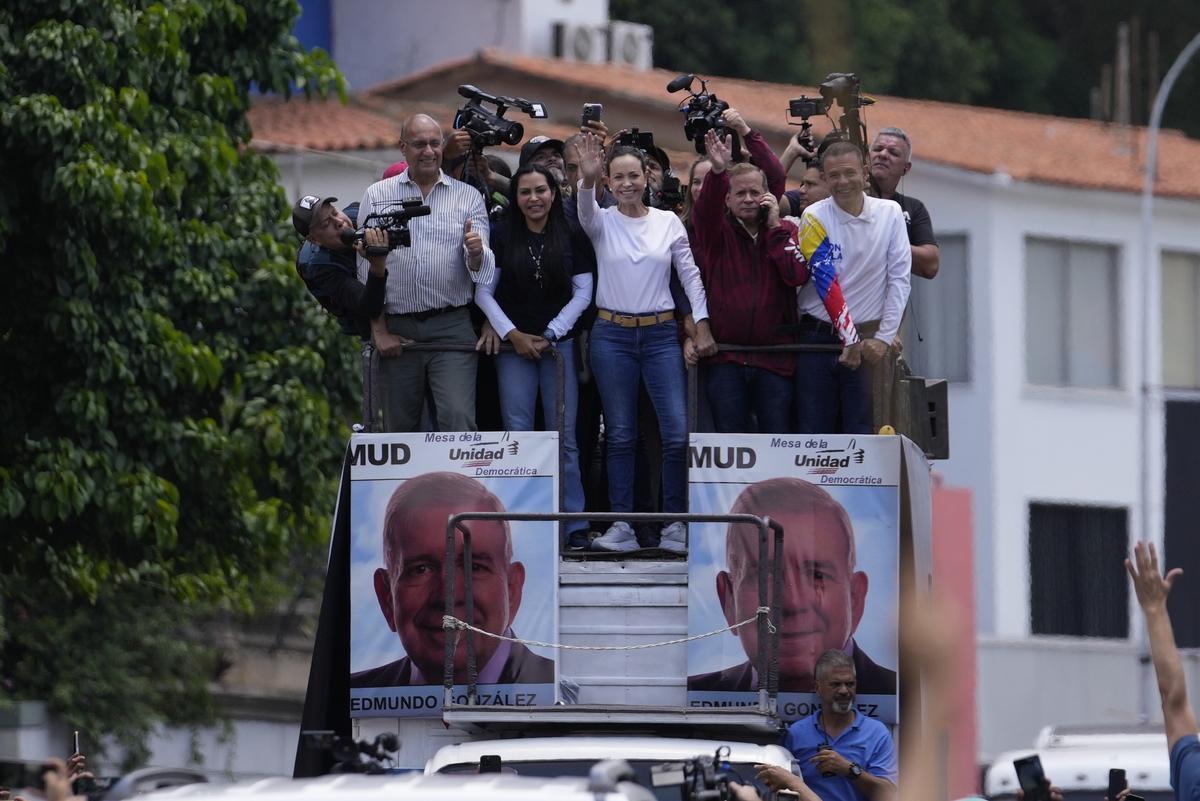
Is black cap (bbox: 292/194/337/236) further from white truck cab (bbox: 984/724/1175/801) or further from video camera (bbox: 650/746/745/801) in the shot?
white truck cab (bbox: 984/724/1175/801)

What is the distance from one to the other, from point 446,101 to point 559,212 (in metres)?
26.8

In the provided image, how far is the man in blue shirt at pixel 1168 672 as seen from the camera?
23.8 ft

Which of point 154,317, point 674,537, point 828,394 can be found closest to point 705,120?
point 828,394

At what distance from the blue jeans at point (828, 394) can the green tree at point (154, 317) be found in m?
5.42

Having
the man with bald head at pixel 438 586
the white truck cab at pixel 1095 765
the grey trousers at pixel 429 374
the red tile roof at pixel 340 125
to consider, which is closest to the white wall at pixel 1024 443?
the red tile roof at pixel 340 125

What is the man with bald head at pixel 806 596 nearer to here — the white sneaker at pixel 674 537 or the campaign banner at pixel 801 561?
the campaign banner at pixel 801 561

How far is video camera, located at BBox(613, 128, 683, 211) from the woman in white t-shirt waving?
2.45 ft

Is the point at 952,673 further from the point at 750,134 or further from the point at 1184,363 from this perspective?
the point at 1184,363

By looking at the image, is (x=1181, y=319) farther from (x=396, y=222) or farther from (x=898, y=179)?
(x=396, y=222)

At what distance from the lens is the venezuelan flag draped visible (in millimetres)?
11711

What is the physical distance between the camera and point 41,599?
69.3 ft

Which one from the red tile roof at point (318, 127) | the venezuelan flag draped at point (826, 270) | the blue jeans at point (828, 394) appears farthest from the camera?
the red tile roof at point (318, 127)

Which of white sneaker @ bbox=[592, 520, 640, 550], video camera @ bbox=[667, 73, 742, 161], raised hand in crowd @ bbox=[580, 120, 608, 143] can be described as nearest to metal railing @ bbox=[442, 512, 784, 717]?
white sneaker @ bbox=[592, 520, 640, 550]

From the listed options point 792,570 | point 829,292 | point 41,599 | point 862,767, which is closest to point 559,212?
point 829,292
